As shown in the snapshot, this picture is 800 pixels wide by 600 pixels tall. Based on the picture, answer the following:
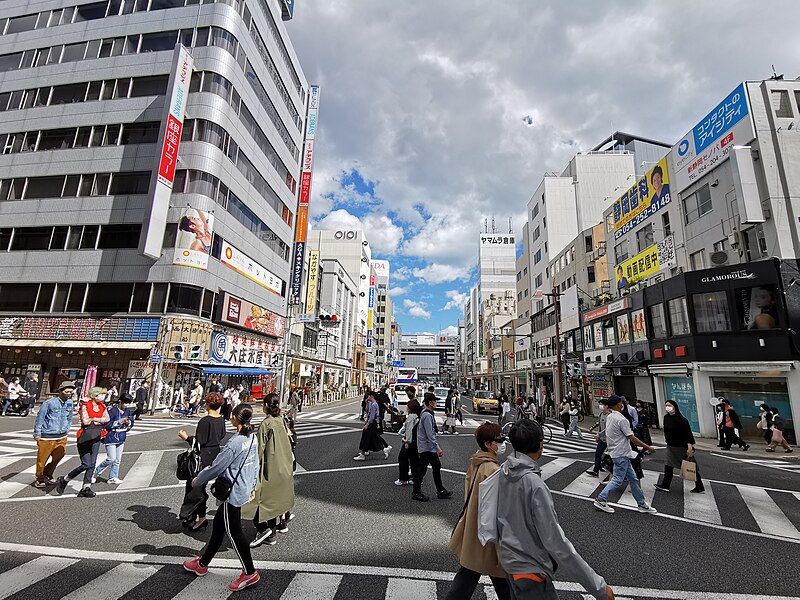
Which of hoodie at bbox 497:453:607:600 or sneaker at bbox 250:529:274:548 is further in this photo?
sneaker at bbox 250:529:274:548

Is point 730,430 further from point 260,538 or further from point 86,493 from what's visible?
point 86,493

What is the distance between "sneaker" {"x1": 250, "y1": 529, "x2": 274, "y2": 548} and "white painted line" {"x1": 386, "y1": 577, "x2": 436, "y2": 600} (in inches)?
76.7

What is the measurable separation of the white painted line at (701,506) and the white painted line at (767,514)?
52 cm

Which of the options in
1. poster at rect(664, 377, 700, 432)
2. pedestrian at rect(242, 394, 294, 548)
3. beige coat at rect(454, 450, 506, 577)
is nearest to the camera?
beige coat at rect(454, 450, 506, 577)

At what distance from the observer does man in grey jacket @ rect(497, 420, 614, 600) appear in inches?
95.8

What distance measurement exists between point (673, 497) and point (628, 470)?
2047 millimetres

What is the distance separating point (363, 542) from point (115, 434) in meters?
5.71

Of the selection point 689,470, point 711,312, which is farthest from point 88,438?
point 711,312

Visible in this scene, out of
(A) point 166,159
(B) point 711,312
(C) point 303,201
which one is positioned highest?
(C) point 303,201

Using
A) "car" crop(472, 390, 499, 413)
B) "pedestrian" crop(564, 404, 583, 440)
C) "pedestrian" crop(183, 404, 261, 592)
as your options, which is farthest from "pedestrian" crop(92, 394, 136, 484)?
"car" crop(472, 390, 499, 413)

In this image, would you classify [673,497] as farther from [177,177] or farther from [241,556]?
[177,177]

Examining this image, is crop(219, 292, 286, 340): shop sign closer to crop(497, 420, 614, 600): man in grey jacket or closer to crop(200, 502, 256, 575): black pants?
crop(200, 502, 256, 575): black pants

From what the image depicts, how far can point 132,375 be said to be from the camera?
22.8 meters

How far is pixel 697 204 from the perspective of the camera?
21.9m
